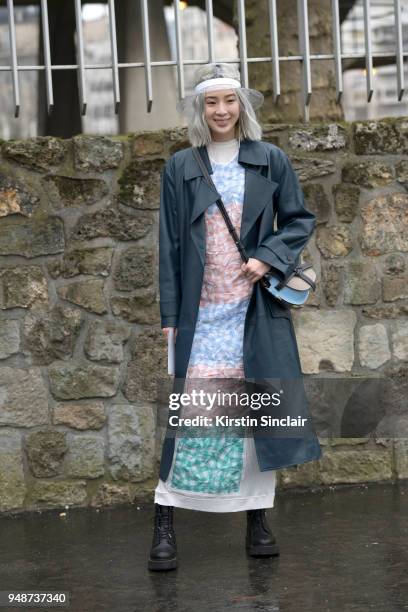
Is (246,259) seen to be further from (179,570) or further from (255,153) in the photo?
(179,570)

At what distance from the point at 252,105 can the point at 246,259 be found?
1.89 feet

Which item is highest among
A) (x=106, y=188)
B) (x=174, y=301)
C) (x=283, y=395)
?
(x=106, y=188)

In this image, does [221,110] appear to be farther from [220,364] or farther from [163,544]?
[163,544]

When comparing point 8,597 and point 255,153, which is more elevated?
point 255,153

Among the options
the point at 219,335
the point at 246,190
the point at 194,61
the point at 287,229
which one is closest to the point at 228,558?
the point at 219,335

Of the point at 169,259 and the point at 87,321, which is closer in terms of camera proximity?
the point at 169,259

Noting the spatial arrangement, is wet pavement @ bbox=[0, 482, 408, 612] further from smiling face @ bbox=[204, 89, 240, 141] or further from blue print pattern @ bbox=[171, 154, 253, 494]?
smiling face @ bbox=[204, 89, 240, 141]

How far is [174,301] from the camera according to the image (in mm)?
4043

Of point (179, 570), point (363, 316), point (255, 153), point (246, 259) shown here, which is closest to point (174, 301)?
point (246, 259)

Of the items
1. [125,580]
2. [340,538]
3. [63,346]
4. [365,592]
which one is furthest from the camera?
[63,346]

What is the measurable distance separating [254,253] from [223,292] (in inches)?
6.9

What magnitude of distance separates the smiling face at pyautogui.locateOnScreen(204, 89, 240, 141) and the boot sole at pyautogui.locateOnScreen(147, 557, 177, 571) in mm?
1523

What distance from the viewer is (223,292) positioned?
13.2ft

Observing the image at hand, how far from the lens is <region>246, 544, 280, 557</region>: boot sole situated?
4.11 metres
